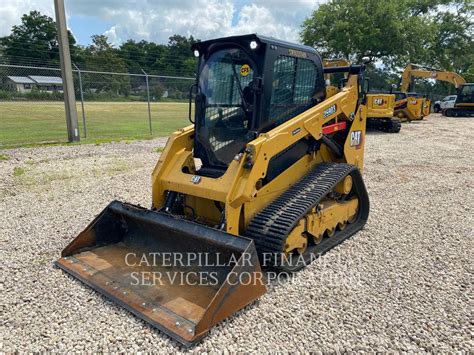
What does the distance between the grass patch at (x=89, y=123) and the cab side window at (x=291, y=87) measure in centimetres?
910

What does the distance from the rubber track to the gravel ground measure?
6.3 inches

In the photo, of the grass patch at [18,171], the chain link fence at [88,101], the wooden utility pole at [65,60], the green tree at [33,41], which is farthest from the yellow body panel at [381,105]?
the green tree at [33,41]

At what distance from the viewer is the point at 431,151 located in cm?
1190

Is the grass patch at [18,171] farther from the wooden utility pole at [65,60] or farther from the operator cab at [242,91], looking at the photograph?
the operator cab at [242,91]

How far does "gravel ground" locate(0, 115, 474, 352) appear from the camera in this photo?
9.65ft

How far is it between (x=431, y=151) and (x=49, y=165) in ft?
34.4

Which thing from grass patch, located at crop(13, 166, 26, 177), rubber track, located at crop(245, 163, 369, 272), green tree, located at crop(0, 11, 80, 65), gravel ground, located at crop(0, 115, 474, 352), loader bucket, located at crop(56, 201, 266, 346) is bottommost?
grass patch, located at crop(13, 166, 26, 177)

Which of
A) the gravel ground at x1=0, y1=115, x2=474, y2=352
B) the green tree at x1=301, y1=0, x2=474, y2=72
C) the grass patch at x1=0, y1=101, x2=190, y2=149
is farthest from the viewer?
the green tree at x1=301, y1=0, x2=474, y2=72

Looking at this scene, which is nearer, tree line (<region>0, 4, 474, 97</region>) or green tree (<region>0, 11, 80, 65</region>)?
tree line (<region>0, 4, 474, 97</region>)

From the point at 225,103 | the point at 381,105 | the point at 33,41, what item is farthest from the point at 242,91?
the point at 33,41

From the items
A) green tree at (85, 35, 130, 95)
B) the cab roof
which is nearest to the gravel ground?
the cab roof

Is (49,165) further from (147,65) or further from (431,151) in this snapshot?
(147,65)

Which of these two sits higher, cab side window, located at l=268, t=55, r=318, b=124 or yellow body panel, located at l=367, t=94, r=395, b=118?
cab side window, located at l=268, t=55, r=318, b=124

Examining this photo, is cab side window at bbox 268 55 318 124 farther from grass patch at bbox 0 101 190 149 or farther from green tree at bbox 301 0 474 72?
green tree at bbox 301 0 474 72
